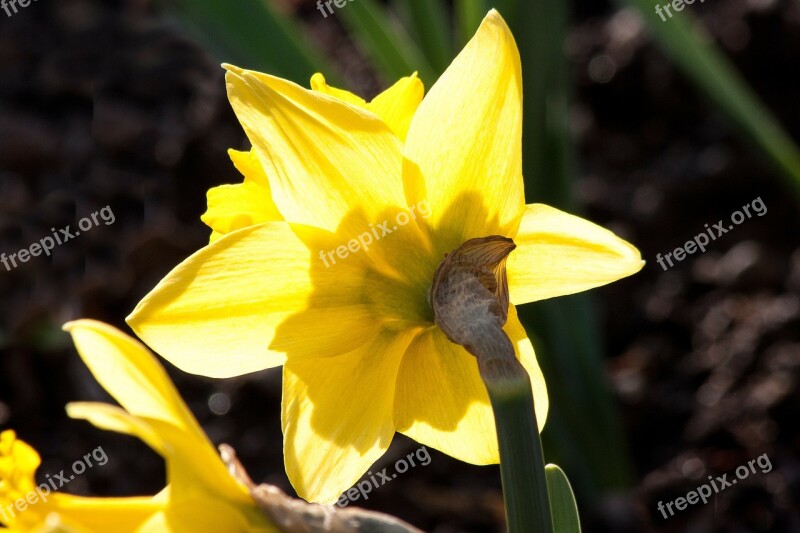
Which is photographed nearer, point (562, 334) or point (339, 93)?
point (339, 93)

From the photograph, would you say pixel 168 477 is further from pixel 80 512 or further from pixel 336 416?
pixel 336 416

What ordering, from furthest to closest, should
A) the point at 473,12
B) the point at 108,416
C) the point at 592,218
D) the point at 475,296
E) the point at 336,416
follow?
the point at 592,218
the point at 473,12
the point at 336,416
the point at 475,296
the point at 108,416

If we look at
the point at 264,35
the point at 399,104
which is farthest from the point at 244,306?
the point at 264,35

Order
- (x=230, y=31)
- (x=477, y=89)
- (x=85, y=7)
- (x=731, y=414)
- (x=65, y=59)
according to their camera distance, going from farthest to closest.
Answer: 1. (x=85, y=7)
2. (x=65, y=59)
3. (x=731, y=414)
4. (x=230, y=31)
5. (x=477, y=89)

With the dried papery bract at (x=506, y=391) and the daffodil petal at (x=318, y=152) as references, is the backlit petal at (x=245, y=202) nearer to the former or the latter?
the daffodil petal at (x=318, y=152)

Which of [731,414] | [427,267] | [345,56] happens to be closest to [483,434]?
[427,267]

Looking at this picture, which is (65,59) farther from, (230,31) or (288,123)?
(288,123)

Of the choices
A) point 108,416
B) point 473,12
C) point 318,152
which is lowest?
point 108,416
